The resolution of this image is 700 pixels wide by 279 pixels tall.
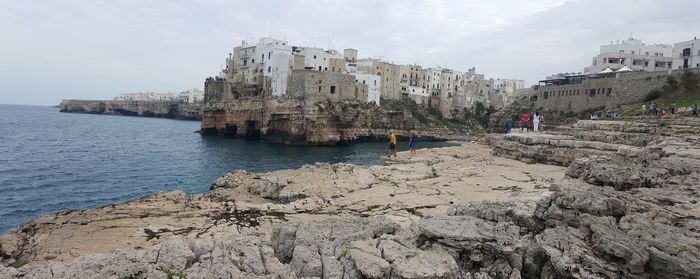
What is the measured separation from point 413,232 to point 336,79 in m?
62.7

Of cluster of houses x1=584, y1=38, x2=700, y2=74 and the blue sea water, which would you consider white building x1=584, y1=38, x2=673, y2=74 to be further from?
the blue sea water

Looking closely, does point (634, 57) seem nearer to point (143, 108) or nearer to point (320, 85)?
point (320, 85)

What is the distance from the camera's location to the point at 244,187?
850 inches

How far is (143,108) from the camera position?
570ft

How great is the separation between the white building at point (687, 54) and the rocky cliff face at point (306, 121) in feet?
129

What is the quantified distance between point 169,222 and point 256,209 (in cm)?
312

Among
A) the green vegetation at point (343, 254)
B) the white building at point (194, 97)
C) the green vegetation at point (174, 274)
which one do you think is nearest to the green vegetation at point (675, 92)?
the green vegetation at point (343, 254)

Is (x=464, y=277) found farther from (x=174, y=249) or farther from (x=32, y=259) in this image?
(x=32, y=259)

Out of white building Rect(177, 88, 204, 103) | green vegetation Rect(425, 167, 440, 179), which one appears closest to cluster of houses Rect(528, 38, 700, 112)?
green vegetation Rect(425, 167, 440, 179)

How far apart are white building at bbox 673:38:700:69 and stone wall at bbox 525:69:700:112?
312 inches

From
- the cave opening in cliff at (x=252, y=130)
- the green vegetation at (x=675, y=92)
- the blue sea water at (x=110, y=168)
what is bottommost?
the blue sea water at (x=110, y=168)

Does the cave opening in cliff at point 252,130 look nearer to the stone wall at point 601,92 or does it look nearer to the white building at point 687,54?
the stone wall at point 601,92

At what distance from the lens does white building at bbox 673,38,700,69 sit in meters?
49.1

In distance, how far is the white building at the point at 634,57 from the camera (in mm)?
63469
